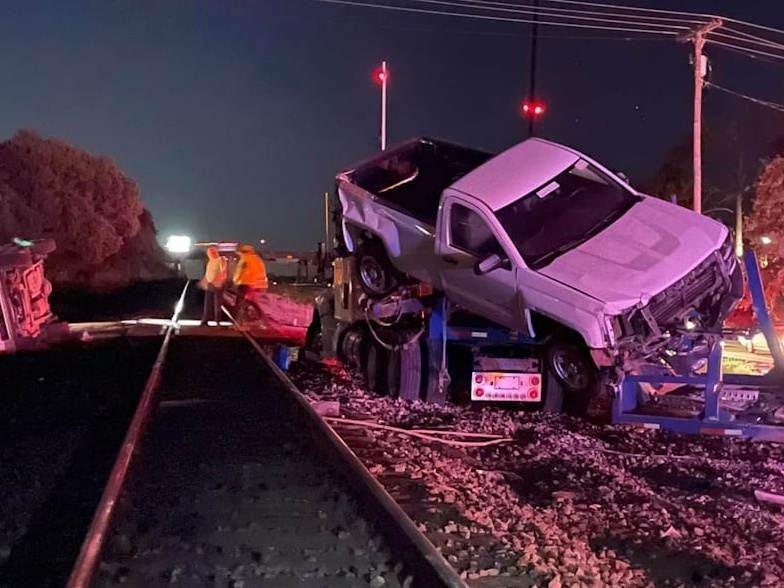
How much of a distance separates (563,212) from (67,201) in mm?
61714

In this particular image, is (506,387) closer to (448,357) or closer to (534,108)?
(448,357)

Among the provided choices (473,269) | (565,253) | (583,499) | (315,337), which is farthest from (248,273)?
(583,499)

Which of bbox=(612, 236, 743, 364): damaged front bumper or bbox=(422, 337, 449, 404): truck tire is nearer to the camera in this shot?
bbox=(612, 236, 743, 364): damaged front bumper

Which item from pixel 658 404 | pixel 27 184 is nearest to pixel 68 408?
pixel 658 404

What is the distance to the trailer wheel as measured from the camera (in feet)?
43.7

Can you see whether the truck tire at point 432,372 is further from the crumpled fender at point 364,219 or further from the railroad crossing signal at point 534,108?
the railroad crossing signal at point 534,108

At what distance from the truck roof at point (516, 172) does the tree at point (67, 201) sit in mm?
53536

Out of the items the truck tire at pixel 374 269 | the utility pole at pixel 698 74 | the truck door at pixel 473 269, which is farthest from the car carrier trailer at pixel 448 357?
the utility pole at pixel 698 74

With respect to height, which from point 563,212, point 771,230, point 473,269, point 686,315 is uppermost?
point 563,212

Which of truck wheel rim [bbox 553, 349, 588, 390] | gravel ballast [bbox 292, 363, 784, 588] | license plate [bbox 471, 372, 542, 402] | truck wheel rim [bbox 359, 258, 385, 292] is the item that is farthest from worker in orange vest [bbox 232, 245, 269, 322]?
truck wheel rim [bbox 553, 349, 588, 390]

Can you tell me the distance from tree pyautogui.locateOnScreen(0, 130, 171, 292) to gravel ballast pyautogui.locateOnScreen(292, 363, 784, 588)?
181 ft

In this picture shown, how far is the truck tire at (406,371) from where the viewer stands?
1270 cm

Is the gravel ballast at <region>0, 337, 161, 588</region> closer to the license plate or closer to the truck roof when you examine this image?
the license plate

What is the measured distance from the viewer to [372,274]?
13383 mm
